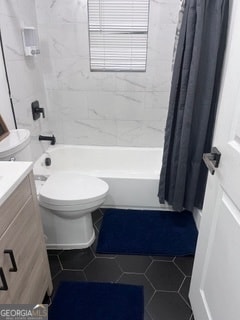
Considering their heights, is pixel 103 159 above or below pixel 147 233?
above

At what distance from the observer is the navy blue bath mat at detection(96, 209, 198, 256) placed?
1720 mm

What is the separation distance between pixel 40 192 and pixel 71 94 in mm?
1161

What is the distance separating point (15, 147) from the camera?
1.28m

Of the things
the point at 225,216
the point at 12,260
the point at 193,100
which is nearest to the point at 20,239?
the point at 12,260

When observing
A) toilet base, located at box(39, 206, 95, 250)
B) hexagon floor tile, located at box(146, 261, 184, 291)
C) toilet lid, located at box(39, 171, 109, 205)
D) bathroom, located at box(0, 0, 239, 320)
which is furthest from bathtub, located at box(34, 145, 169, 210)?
hexagon floor tile, located at box(146, 261, 184, 291)

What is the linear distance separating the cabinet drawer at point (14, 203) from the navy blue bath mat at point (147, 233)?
2.94 feet

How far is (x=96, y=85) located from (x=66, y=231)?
4.49 feet

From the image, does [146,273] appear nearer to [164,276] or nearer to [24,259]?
[164,276]

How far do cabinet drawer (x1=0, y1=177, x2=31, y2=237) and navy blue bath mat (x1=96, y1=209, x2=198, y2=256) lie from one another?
35.3 inches

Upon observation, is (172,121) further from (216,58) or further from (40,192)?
(40,192)

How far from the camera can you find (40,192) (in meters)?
1.55

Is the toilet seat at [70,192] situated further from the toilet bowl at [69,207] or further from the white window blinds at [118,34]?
the white window blinds at [118,34]

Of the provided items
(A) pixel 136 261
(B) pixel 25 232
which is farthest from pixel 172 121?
(B) pixel 25 232

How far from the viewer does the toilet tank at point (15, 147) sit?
49.2 inches
